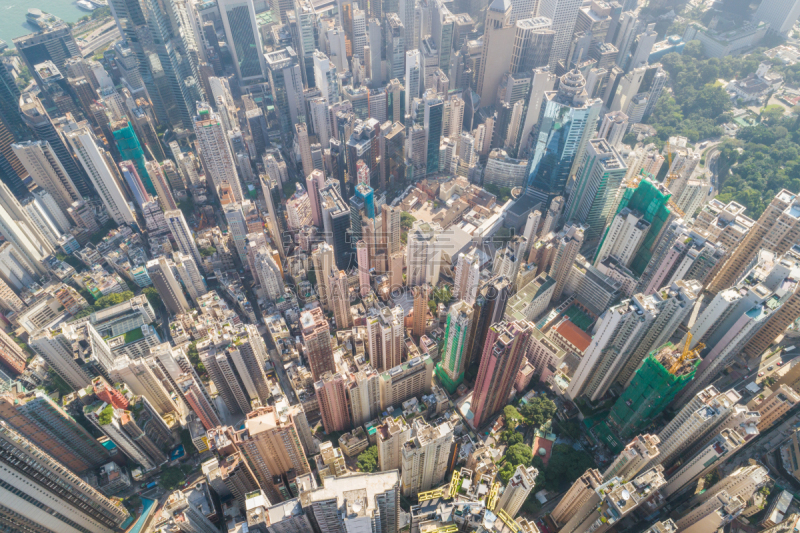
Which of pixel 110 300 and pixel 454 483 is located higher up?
pixel 454 483

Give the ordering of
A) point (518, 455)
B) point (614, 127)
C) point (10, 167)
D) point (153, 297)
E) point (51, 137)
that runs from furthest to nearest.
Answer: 1. point (614, 127)
2. point (10, 167)
3. point (51, 137)
4. point (153, 297)
5. point (518, 455)

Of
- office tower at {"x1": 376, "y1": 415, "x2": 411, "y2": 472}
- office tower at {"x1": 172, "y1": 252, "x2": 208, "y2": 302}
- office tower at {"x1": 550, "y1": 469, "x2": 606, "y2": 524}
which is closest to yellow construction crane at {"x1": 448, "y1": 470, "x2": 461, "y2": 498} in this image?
office tower at {"x1": 376, "y1": 415, "x2": 411, "y2": 472}

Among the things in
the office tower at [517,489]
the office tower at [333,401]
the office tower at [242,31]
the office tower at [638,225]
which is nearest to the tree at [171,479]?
the office tower at [333,401]

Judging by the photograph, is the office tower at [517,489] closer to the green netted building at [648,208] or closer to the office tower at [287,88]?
the green netted building at [648,208]

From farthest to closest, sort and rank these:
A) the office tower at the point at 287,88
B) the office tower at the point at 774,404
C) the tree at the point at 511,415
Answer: the office tower at the point at 287,88 < the tree at the point at 511,415 < the office tower at the point at 774,404

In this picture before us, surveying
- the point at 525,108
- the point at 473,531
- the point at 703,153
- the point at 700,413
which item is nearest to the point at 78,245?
the point at 473,531

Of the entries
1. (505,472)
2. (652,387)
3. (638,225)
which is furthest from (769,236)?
(505,472)

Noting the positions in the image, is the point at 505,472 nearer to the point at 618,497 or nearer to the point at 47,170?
the point at 618,497
